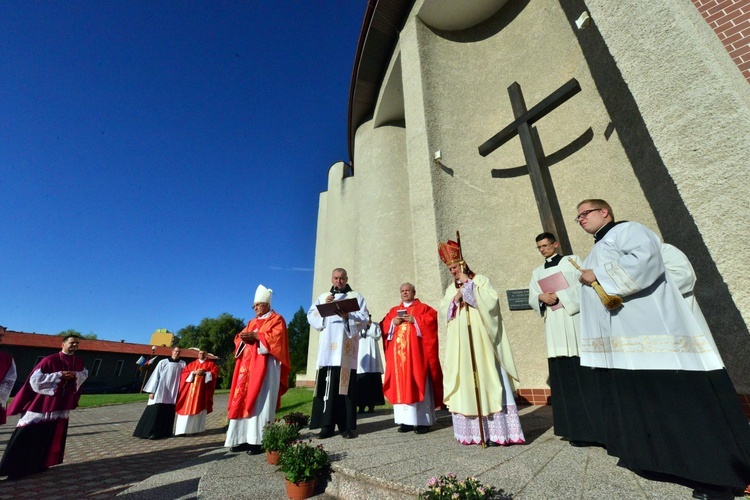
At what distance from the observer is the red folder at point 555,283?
336 centimetres

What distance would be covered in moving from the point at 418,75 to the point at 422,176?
2.68 m

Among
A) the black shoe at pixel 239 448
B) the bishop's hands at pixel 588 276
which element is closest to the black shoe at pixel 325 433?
the black shoe at pixel 239 448

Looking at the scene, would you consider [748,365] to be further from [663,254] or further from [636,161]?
[636,161]

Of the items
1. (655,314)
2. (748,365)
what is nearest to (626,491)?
(655,314)

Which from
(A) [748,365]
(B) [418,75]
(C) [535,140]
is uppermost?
(B) [418,75]

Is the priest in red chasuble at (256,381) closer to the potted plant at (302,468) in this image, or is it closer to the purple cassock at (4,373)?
the potted plant at (302,468)

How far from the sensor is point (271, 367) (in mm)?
4422

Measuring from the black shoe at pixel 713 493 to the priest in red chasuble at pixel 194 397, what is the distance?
28.1ft

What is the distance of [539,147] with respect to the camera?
7.04m

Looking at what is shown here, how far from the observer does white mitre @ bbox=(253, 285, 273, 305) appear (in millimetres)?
4975

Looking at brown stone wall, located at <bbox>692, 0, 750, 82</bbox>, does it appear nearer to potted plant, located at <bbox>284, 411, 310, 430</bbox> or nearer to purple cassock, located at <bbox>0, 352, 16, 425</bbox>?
potted plant, located at <bbox>284, 411, 310, 430</bbox>

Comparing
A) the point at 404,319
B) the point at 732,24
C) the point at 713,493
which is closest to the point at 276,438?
the point at 404,319

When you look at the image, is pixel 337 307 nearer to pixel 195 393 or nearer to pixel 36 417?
pixel 36 417

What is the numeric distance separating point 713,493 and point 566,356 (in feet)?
5.06
